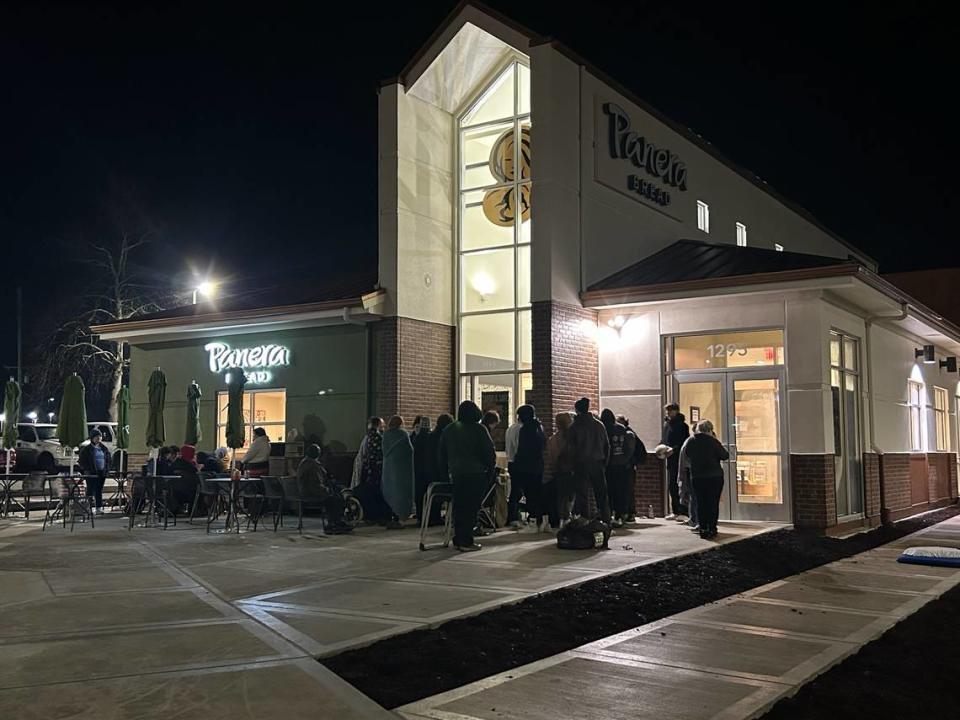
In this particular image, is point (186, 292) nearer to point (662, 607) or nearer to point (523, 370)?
point (523, 370)

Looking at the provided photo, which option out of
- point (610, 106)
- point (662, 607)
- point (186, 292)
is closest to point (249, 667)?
point (662, 607)

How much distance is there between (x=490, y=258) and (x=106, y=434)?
1986 centimetres

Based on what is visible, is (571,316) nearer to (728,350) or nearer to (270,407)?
(728,350)

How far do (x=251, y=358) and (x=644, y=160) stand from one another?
8460 mm

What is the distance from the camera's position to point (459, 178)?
17625 mm

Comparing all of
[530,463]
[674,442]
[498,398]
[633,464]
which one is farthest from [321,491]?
[674,442]

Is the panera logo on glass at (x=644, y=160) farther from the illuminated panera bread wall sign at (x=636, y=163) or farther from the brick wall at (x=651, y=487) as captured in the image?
the brick wall at (x=651, y=487)

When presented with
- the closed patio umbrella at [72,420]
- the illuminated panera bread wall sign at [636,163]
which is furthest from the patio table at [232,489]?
the illuminated panera bread wall sign at [636,163]

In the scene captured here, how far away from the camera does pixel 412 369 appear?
1634 cm

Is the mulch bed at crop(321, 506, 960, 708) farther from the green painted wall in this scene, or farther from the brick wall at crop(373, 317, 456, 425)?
the green painted wall

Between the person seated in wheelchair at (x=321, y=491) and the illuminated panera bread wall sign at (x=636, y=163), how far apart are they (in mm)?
7071

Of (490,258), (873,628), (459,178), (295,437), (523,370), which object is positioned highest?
(459,178)

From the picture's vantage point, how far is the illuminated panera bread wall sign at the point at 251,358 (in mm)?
17641

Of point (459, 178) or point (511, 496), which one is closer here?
point (511, 496)
